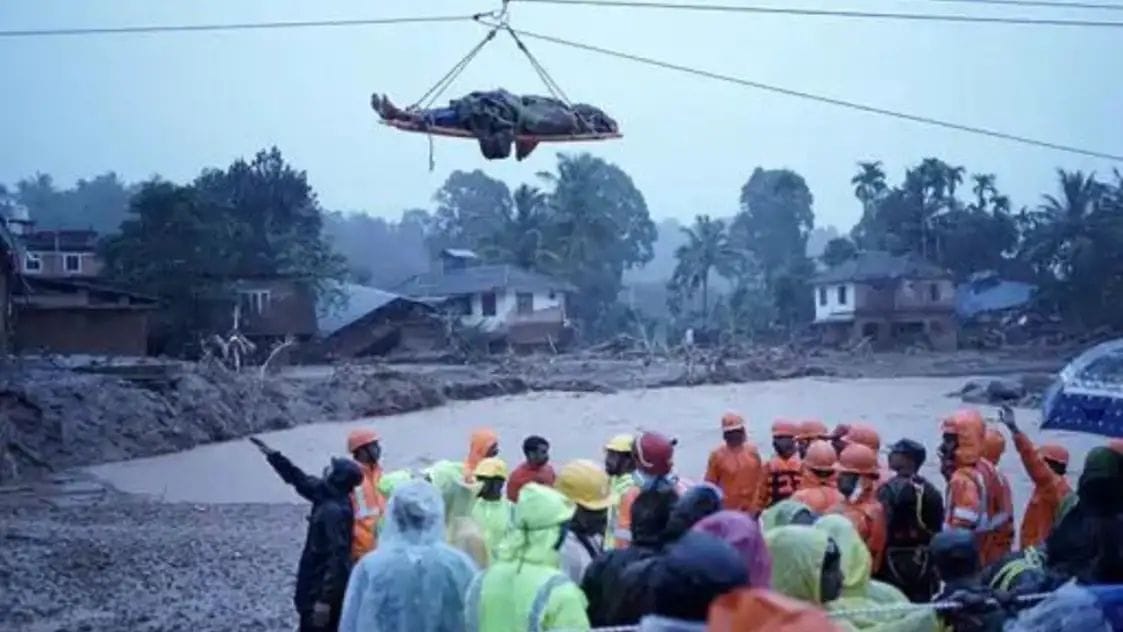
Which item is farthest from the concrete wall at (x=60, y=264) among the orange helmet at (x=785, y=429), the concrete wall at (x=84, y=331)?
the orange helmet at (x=785, y=429)

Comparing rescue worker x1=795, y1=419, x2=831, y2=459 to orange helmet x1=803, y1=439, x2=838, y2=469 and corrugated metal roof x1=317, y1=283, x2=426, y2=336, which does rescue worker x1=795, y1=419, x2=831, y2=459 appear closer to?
orange helmet x1=803, y1=439, x2=838, y2=469

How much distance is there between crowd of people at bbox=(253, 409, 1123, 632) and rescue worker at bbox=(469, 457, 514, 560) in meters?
0.01

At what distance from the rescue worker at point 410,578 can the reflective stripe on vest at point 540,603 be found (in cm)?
62

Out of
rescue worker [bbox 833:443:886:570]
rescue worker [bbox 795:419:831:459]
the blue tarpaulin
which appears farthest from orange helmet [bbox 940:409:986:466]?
rescue worker [bbox 795:419:831:459]

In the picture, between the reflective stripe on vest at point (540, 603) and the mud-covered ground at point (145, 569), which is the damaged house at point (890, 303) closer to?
the mud-covered ground at point (145, 569)

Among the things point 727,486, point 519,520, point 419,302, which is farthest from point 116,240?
point 519,520

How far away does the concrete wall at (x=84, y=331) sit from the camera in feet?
118

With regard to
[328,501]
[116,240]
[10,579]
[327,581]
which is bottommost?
[10,579]

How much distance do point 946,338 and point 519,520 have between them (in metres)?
54.8

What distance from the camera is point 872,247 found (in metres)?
67.4

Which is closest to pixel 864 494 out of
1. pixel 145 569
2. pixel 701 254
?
pixel 145 569

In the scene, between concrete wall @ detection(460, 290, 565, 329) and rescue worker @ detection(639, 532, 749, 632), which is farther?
concrete wall @ detection(460, 290, 565, 329)

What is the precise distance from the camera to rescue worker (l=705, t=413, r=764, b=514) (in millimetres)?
9000

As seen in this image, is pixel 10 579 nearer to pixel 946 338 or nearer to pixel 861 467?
pixel 861 467
